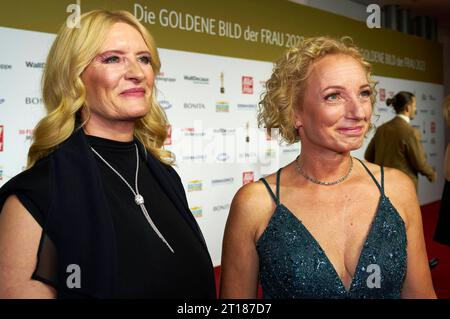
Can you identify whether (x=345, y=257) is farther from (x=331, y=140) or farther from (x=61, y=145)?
(x=61, y=145)

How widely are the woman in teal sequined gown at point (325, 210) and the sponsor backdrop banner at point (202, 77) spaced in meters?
2.08

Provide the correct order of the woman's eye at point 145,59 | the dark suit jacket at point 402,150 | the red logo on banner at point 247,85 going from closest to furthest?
the woman's eye at point 145,59, the dark suit jacket at point 402,150, the red logo on banner at point 247,85

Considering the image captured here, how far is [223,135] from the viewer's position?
18.2 feet

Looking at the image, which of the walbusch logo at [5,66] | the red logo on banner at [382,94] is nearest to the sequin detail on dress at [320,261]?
the walbusch logo at [5,66]

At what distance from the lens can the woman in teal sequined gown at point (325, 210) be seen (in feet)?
5.63

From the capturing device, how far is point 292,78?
182 cm

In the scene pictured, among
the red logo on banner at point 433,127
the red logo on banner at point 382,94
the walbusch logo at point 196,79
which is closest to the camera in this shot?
the walbusch logo at point 196,79

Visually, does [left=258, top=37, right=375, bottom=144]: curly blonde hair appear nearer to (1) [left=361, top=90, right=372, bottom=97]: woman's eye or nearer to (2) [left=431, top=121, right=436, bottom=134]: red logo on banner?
(1) [left=361, top=90, right=372, bottom=97]: woman's eye

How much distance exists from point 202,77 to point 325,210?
366cm

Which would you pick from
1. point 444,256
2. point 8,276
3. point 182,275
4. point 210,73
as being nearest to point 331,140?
point 182,275

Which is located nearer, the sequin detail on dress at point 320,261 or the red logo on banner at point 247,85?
the sequin detail on dress at point 320,261

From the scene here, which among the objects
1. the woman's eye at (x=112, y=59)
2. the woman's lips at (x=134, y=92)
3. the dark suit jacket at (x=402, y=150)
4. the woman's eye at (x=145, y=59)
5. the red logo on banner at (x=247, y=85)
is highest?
the red logo on banner at (x=247, y=85)

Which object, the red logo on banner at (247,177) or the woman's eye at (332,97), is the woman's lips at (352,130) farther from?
the red logo on banner at (247,177)

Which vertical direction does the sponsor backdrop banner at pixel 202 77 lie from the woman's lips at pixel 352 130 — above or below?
above
